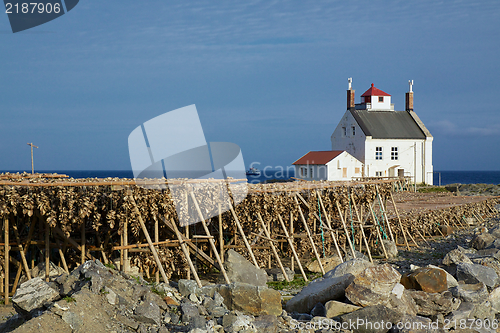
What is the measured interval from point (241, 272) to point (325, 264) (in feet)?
14.3

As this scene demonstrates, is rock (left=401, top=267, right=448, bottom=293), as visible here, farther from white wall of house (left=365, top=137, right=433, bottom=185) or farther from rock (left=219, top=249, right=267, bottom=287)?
white wall of house (left=365, top=137, right=433, bottom=185)

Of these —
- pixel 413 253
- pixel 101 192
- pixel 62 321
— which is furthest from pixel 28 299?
pixel 413 253

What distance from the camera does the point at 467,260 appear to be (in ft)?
47.1

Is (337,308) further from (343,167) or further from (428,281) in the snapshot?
(343,167)

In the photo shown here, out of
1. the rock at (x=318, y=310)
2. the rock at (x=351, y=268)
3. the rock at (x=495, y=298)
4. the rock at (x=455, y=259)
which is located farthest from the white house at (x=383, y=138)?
the rock at (x=318, y=310)

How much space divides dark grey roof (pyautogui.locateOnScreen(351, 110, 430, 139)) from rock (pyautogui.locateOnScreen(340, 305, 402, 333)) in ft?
118

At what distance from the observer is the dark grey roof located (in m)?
44.4

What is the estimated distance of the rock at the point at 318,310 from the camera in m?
9.88

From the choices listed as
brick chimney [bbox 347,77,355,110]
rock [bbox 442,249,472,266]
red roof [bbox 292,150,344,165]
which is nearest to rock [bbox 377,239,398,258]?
rock [bbox 442,249,472,266]

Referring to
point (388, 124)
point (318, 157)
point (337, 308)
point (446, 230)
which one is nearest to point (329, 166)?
point (318, 157)

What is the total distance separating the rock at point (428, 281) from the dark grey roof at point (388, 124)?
33.5 metres

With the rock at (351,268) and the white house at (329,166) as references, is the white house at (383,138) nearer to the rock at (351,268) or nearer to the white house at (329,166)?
the white house at (329,166)

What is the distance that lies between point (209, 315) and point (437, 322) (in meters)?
4.90

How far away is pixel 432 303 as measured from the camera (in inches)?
400
